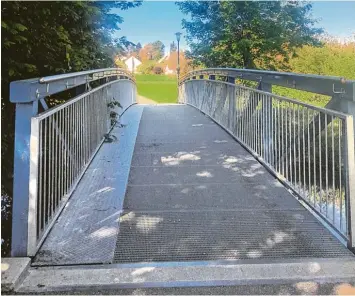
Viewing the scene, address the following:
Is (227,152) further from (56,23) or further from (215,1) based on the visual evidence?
(215,1)

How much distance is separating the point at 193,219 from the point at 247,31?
54.9 feet

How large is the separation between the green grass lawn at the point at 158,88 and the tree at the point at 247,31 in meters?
15.6

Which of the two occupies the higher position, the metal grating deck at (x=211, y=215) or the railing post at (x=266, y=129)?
the railing post at (x=266, y=129)

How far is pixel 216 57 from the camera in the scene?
19047 millimetres

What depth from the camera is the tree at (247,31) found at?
18.4 metres

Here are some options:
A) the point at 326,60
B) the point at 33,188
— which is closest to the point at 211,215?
the point at 33,188

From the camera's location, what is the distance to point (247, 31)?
61.5 ft

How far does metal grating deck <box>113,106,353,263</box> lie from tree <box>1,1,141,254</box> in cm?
107

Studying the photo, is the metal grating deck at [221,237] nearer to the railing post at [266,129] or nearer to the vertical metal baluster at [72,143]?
the vertical metal baluster at [72,143]

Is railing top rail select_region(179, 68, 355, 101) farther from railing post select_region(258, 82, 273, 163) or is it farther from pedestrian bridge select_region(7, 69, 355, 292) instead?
railing post select_region(258, 82, 273, 163)

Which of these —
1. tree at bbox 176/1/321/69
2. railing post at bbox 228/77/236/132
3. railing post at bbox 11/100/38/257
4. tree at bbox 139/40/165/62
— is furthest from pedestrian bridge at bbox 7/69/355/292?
tree at bbox 139/40/165/62

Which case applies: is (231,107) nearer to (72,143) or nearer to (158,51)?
(72,143)

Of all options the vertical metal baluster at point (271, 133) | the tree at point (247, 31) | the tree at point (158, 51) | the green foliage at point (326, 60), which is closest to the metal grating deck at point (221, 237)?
the vertical metal baluster at point (271, 133)

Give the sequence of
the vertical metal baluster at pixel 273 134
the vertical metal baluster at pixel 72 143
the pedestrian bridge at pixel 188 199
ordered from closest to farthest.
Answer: the pedestrian bridge at pixel 188 199, the vertical metal baluster at pixel 72 143, the vertical metal baluster at pixel 273 134
